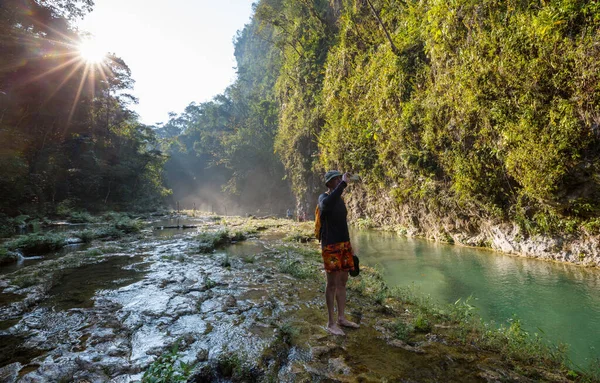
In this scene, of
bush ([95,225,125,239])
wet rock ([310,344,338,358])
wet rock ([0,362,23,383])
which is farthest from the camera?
bush ([95,225,125,239])

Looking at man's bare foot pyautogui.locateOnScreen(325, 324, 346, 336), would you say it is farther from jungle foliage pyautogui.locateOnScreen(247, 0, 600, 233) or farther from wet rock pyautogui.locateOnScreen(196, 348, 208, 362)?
jungle foliage pyautogui.locateOnScreen(247, 0, 600, 233)

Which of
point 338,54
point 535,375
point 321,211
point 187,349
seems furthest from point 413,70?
point 187,349

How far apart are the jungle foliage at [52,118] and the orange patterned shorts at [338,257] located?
17878 millimetres

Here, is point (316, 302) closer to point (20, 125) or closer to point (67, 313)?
point (67, 313)

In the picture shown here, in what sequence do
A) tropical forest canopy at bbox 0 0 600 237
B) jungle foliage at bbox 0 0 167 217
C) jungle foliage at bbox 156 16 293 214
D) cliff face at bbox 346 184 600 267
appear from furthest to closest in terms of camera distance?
jungle foliage at bbox 156 16 293 214
jungle foliage at bbox 0 0 167 217
cliff face at bbox 346 184 600 267
tropical forest canopy at bbox 0 0 600 237

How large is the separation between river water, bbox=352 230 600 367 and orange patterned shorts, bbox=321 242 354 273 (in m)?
3.07

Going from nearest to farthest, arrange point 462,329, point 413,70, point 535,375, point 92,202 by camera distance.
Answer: point 535,375
point 462,329
point 413,70
point 92,202

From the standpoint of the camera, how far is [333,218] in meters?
3.62

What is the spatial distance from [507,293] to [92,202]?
3319 cm

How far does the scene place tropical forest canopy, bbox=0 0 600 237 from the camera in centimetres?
663

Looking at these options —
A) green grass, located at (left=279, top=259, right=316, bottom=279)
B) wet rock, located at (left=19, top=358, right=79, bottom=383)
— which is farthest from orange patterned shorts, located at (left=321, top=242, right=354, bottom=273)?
green grass, located at (left=279, top=259, right=316, bottom=279)

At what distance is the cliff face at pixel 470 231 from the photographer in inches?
283

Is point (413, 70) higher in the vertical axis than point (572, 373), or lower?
higher

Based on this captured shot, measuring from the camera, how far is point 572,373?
9.67 ft
